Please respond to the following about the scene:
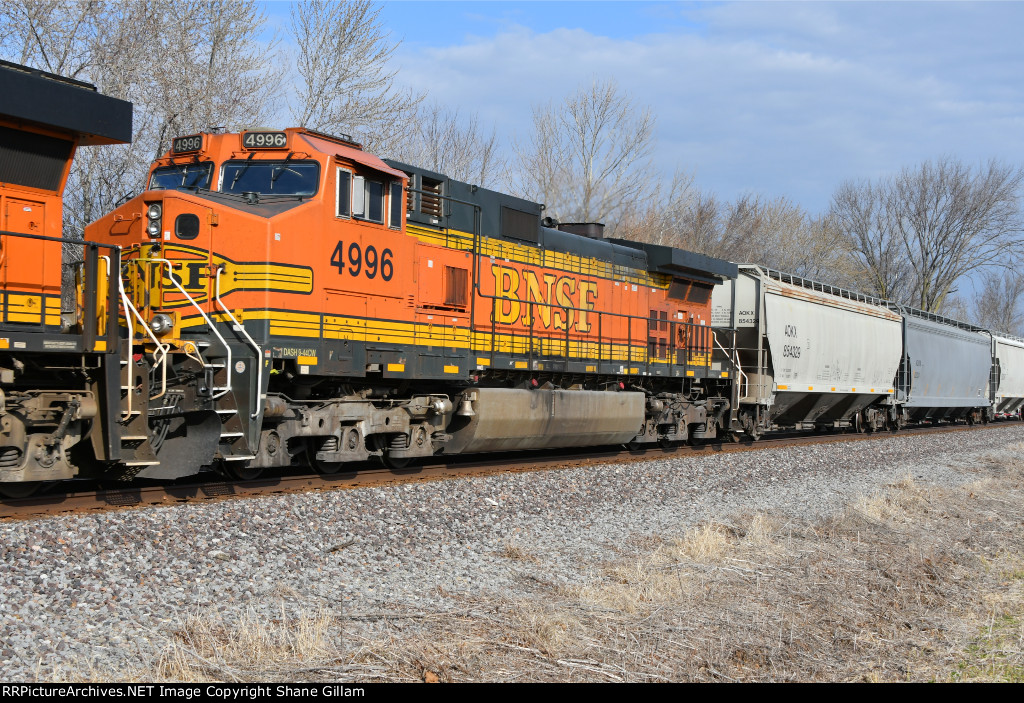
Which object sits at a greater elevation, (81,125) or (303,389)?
(81,125)

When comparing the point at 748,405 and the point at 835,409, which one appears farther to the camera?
the point at 835,409

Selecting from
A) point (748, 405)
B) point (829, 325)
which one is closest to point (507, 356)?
point (748, 405)

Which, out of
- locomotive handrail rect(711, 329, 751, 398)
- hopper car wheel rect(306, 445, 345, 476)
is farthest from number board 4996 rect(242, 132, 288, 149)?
locomotive handrail rect(711, 329, 751, 398)

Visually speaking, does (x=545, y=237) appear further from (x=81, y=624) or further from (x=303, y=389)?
(x=81, y=624)

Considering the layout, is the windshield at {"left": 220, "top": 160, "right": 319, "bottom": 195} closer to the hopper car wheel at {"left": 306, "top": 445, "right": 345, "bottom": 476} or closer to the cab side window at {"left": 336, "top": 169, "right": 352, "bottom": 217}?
the cab side window at {"left": 336, "top": 169, "right": 352, "bottom": 217}

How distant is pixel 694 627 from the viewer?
17.4 ft

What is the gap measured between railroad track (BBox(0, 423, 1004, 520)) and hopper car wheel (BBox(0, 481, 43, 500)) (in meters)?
0.08

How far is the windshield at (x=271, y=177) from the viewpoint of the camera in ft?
32.7

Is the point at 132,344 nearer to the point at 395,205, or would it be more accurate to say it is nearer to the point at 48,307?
the point at 48,307

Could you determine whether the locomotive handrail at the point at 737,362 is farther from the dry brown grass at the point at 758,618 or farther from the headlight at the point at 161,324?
the headlight at the point at 161,324

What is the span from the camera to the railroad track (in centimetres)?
788

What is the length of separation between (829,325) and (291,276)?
52.1ft

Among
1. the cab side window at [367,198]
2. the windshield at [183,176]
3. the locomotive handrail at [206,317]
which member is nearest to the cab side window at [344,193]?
the cab side window at [367,198]

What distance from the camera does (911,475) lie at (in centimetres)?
1401
